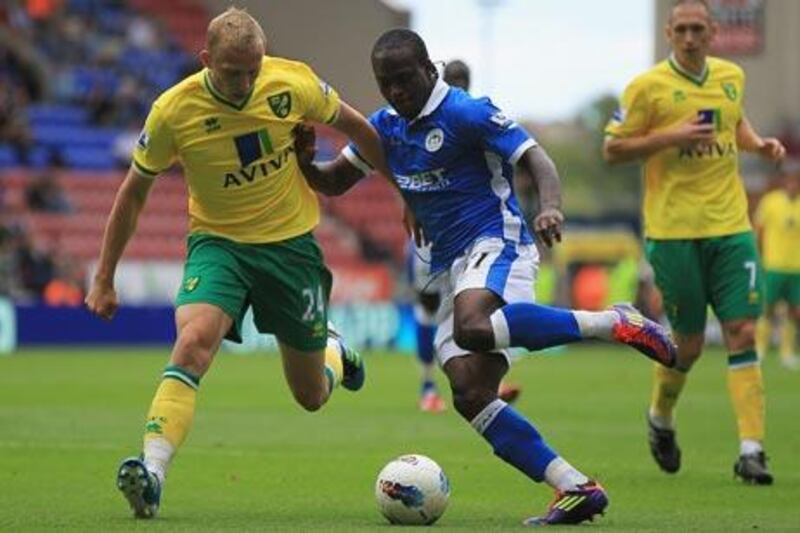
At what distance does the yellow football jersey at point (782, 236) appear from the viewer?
83.6 ft

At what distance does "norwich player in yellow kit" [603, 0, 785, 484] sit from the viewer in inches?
457

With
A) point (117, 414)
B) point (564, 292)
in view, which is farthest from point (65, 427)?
point (564, 292)

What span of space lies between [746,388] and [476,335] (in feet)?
10.9

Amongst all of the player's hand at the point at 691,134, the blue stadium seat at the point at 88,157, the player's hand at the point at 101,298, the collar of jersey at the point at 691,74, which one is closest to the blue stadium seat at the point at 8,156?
the blue stadium seat at the point at 88,157

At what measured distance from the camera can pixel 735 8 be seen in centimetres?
4197

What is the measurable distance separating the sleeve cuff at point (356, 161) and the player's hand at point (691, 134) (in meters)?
2.22

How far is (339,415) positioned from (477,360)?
7.98m

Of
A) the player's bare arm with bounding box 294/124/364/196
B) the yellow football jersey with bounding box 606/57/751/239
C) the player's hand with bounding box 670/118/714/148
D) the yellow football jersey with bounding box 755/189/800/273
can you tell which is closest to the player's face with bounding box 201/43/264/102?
the player's bare arm with bounding box 294/124/364/196

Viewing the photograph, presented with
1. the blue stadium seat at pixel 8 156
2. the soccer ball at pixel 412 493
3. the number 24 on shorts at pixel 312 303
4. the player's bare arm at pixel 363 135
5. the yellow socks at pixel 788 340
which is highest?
the player's bare arm at pixel 363 135

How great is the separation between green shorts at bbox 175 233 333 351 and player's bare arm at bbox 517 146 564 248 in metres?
1.31

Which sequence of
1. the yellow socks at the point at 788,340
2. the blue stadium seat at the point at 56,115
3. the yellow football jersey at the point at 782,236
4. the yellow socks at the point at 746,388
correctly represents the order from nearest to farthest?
the yellow socks at the point at 746,388
the yellow football jersey at the point at 782,236
the yellow socks at the point at 788,340
the blue stadium seat at the point at 56,115

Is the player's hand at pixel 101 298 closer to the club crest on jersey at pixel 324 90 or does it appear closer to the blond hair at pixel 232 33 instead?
the blond hair at pixel 232 33

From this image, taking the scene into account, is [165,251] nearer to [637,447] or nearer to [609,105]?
[637,447]

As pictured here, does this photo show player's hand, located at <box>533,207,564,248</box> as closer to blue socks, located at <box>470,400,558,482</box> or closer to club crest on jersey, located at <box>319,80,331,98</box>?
blue socks, located at <box>470,400,558,482</box>
